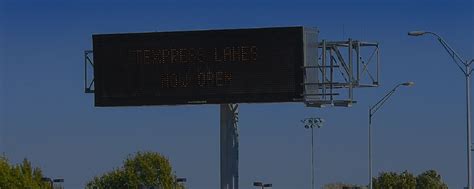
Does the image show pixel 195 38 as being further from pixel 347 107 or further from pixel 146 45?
pixel 347 107

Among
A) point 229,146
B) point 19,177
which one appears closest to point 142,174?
point 19,177

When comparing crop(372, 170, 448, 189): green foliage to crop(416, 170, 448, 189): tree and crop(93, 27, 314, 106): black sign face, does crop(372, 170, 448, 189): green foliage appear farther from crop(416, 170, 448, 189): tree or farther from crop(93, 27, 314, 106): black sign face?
crop(93, 27, 314, 106): black sign face

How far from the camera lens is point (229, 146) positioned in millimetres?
44531

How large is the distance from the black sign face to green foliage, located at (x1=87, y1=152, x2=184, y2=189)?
6430 centimetres

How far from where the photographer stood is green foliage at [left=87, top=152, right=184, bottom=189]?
107438 mm

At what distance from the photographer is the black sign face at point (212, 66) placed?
134 feet

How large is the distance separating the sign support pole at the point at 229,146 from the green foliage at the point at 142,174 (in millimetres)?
61856

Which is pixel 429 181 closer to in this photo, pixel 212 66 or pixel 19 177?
pixel 19 177

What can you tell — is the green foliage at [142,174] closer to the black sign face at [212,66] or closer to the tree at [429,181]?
the tree at [429,181]

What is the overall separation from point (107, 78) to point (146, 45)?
1.88m

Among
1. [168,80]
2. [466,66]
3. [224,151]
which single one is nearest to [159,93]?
[168,80]

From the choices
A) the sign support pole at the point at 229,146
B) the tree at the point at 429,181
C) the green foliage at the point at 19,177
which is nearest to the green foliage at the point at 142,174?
the green foliage at the point at 19,177

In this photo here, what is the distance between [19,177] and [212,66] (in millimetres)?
53982

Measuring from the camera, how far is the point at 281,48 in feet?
134
